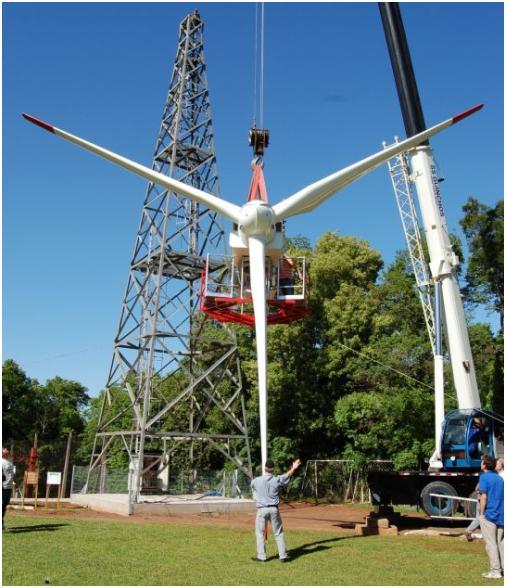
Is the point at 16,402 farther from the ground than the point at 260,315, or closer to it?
farther from the ground

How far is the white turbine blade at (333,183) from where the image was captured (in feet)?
70.8

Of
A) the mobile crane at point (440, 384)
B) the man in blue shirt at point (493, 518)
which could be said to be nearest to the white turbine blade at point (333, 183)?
the mobile crane at point (440, 384)

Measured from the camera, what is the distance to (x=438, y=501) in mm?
19938

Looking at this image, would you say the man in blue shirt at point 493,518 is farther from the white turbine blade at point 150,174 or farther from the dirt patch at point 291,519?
the white turbine blade at point 150,174

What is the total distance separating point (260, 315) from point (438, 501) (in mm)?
8155

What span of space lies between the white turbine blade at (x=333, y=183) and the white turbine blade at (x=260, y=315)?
1455 mm

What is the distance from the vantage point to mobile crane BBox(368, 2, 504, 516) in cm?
2033

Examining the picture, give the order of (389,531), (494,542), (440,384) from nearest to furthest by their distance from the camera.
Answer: (494,542), (389,531), (440,384)

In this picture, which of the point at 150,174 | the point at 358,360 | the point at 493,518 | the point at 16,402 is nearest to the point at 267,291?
the point at 150,174

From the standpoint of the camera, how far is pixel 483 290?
46.4m

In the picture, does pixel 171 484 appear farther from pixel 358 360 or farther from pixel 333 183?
pixel 333 183

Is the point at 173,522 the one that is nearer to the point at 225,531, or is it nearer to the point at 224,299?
the point at 225,531

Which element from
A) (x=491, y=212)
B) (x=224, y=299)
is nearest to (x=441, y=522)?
(x=224, y=299)

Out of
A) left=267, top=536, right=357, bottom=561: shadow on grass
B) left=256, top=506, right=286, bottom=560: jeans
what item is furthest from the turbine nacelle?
left=256, top=506, right=286, bottom=560: jeans
